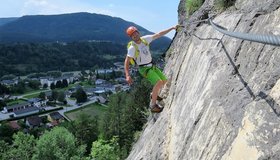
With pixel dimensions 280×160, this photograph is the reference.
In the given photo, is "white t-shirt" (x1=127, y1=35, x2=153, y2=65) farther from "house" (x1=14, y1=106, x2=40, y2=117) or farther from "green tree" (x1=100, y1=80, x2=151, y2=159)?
"house" (x1=14, y1=106, x2=40, y2=117)

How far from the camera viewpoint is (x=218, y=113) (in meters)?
6.75

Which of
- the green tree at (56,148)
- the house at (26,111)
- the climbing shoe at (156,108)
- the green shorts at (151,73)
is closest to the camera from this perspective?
the green shorts at (151,73)

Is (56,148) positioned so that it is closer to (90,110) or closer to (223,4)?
(223,4)

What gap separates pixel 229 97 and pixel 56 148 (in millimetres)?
40174

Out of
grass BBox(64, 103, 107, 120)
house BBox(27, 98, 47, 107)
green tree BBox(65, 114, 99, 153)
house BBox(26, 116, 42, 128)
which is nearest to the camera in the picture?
green tree BBox(65, 114, 99, 153)

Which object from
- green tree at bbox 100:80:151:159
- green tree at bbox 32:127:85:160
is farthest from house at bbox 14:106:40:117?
green tree at bbox 32:127:85:160

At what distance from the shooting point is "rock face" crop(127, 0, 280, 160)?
511cm

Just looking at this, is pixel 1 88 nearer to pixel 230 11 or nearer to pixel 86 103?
pixel 86 103

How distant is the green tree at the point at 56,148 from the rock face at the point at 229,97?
33.6m

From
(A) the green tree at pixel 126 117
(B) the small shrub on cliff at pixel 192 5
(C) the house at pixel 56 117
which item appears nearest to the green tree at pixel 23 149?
(A) the green tree at pixel 126 117

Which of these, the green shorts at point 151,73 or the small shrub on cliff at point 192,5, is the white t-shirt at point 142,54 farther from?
the small shrub on cliff at point 192,5

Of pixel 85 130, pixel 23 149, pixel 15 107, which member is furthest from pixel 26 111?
pixel 23 149

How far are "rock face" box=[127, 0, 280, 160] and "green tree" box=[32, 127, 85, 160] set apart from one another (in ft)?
110

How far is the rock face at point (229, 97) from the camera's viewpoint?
5.11 metres
